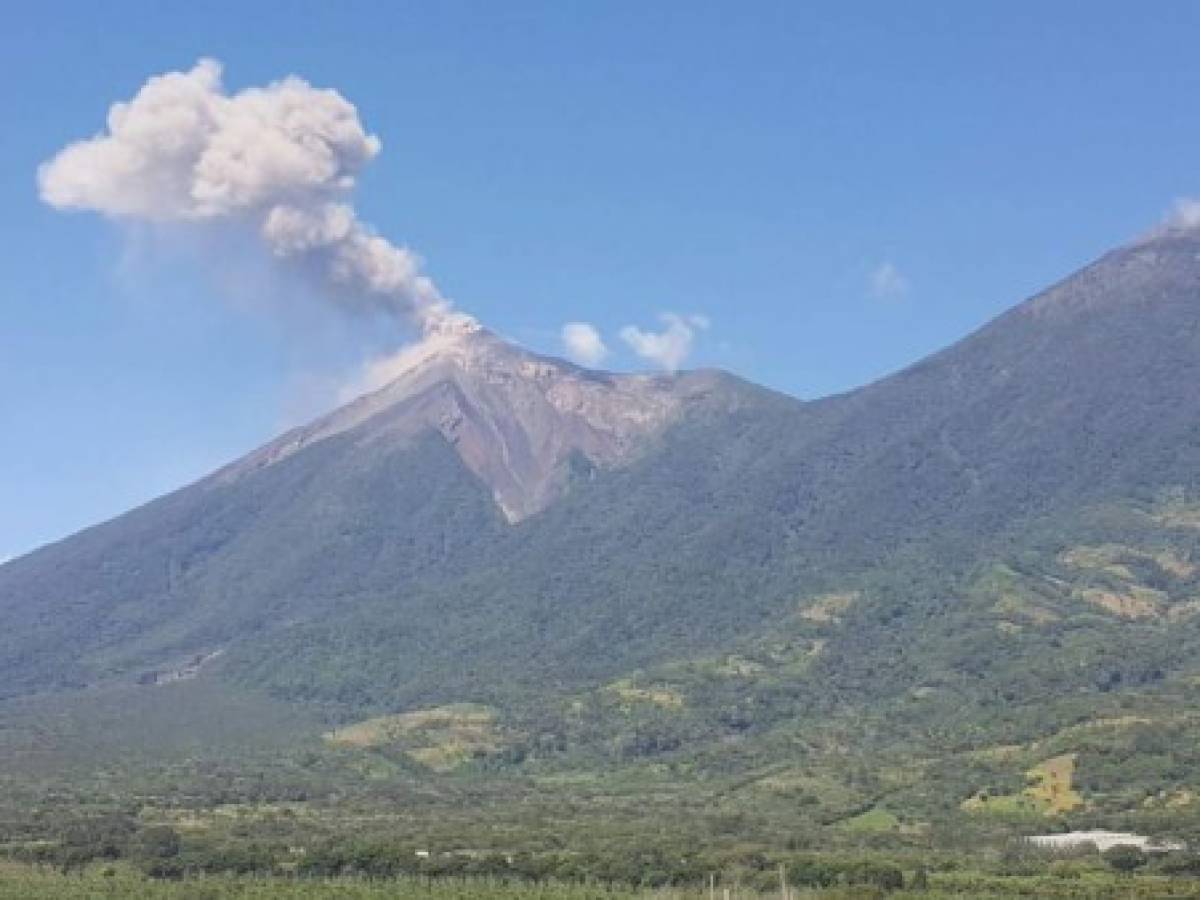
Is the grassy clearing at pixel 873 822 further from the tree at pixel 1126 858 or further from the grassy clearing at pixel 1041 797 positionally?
the tree at pixel 1126 858

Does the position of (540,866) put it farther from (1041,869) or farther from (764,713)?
(764,713)

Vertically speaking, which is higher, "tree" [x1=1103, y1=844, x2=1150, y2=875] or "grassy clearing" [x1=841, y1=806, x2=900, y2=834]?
"grassy clearing" [x1=841, y1=806, x2=900, y2=834]

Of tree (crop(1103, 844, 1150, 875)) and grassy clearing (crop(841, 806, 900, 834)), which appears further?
grassy clearing (crop(841, 806, 900, 834))

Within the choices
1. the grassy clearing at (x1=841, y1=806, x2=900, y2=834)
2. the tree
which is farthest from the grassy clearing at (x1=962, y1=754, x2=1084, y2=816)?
the tree

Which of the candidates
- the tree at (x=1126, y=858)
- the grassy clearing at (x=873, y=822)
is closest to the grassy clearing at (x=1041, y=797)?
the grassy clearing at (x=873, y=822)

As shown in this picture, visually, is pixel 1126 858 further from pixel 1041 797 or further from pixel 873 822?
pixel 1041 797

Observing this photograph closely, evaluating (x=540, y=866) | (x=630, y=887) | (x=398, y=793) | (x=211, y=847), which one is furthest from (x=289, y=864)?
(x=398, y=793)

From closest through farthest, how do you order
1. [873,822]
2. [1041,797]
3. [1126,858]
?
[1126,858] < [873,822] < [1041,797]

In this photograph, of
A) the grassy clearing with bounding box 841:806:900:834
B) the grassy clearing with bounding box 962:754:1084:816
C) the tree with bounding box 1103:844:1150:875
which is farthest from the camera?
the grassy clearing with bounding box 962:754:1084:816

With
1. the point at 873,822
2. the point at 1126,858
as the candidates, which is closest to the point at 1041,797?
the point at 873,822

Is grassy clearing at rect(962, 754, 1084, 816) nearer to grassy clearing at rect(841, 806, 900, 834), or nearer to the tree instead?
grassy clearing at rect(841, 806, 900, 834)

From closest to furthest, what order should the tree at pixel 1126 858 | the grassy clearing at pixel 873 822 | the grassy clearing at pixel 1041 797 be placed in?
the tree at pixel 1126 858
the grassy clearing at pixel 873 822
the grassy clearing at pixel 1041 797
